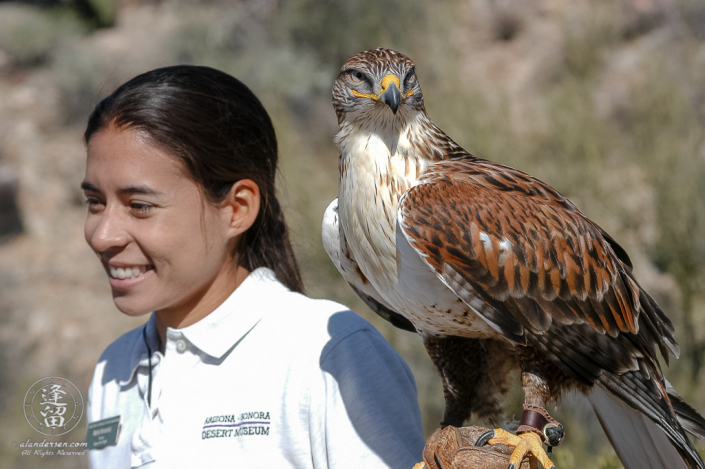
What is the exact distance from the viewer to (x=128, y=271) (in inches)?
88.2

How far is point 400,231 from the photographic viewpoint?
5.88ft

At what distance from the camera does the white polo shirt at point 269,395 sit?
6.21 ft

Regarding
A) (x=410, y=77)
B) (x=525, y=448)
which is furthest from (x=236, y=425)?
(x=410, y=77)

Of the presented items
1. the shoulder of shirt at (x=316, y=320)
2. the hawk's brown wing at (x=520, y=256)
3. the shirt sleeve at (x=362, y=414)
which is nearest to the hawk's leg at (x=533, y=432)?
the hawk's brown wing at (x=520, y=256)

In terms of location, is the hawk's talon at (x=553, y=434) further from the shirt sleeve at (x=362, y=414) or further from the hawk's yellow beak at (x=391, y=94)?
the hawk's yellow beak at (x=391, y=94)

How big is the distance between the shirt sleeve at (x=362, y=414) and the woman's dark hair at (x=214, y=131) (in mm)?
747

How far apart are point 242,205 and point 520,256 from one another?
3.93 ft

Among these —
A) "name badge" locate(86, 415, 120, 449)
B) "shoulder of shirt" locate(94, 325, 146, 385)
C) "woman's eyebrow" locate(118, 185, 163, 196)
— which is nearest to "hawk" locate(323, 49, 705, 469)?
"woman's eyebrow" locate(118, 185, 163, 196)

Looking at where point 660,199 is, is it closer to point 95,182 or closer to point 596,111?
point 596,111

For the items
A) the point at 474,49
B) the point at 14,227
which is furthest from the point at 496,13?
the point at 14,227

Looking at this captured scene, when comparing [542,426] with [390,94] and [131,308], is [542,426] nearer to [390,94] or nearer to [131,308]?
[390,94]

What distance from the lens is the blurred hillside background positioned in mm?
6828

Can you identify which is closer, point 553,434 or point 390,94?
point 553,434

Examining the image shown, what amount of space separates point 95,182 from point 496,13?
13.5 m
